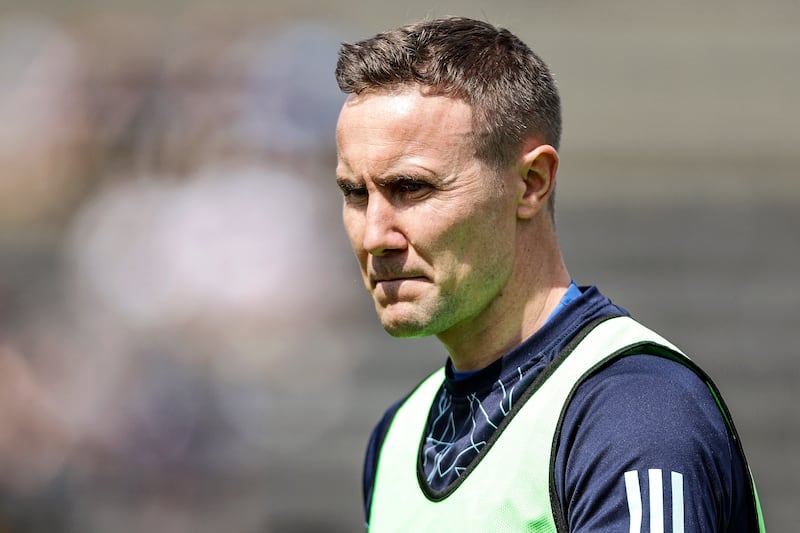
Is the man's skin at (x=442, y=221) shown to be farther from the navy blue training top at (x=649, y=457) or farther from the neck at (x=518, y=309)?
the navy blue training top at (x=649, y=457)

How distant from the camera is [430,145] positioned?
2166 millimetres

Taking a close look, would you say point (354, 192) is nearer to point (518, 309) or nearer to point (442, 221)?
point (442, 221)

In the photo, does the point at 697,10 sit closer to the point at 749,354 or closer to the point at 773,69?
the point at 773,69

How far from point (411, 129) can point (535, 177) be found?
0.96 ft

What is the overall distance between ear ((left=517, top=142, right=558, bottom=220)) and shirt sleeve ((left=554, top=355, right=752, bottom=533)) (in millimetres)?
460

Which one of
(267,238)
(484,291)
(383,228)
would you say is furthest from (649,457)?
(267,238)

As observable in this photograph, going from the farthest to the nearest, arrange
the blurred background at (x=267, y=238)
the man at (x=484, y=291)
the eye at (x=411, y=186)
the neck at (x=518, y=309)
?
the blurred background at (x=267, y=238) < the neck at (x=518, y=309) < the eye at (x=411, y=186) < the man at (x=484, y=291)

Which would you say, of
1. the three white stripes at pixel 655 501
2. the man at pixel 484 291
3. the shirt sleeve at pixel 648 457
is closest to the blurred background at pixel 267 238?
the man at pixel 484 291

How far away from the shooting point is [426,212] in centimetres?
216

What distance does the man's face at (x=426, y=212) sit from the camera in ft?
7.09

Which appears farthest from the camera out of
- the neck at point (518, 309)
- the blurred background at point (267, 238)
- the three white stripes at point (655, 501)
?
the blurred background at point (267, 238)

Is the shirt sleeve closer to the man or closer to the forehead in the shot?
the man

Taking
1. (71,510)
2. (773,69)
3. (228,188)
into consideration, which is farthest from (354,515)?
(773,69)

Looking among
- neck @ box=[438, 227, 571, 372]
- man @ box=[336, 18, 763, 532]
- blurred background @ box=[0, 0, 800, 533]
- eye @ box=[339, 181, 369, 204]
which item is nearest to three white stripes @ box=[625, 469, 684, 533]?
man @ box=[336, 18, 763, 532]
